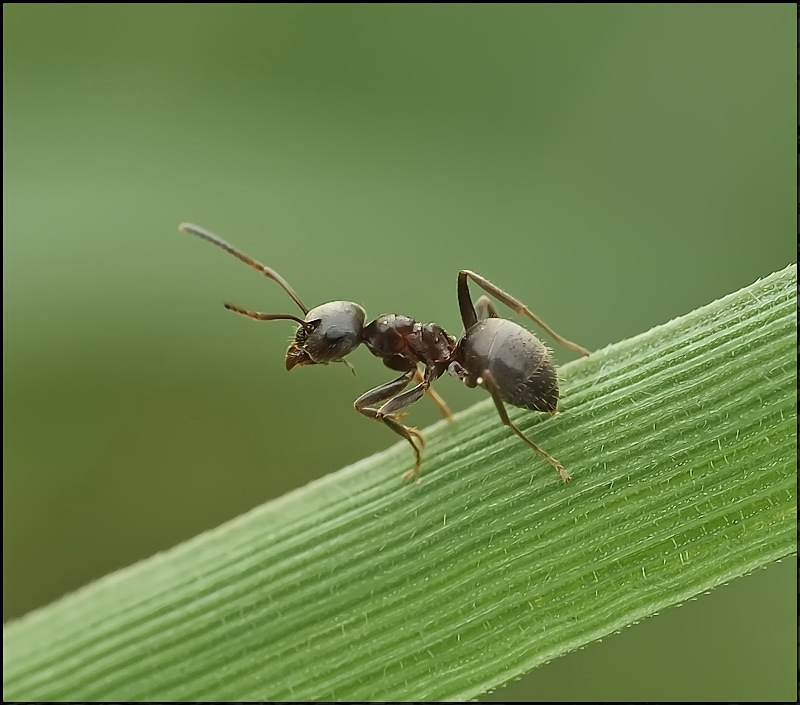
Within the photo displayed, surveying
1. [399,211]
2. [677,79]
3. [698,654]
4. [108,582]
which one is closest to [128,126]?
[399,211]

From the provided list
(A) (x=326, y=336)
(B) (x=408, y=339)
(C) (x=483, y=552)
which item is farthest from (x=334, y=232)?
(C) (x=483, y=552)

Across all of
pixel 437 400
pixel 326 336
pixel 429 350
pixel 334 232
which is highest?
pixel 334 232

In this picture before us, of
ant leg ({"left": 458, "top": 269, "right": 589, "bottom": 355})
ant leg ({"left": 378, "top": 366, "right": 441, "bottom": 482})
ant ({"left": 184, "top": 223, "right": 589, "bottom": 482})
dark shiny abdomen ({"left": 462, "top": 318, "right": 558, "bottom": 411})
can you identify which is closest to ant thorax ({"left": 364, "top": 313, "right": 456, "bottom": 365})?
ant ({"left": 184, "top": 223, "right": 589, "bottom": 482})

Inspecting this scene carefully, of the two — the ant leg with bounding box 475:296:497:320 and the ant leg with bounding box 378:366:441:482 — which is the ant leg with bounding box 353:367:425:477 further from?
the ant leg with bounding box 475:296:497:320

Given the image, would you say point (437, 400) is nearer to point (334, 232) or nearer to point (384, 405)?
point (384, 405)

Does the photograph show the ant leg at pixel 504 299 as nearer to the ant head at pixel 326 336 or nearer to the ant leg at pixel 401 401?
the ant leg at pixel 401 401

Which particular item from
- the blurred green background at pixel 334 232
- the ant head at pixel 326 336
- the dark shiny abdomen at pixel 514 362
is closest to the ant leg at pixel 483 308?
the dark shiny abdomen at pixel 514 362
